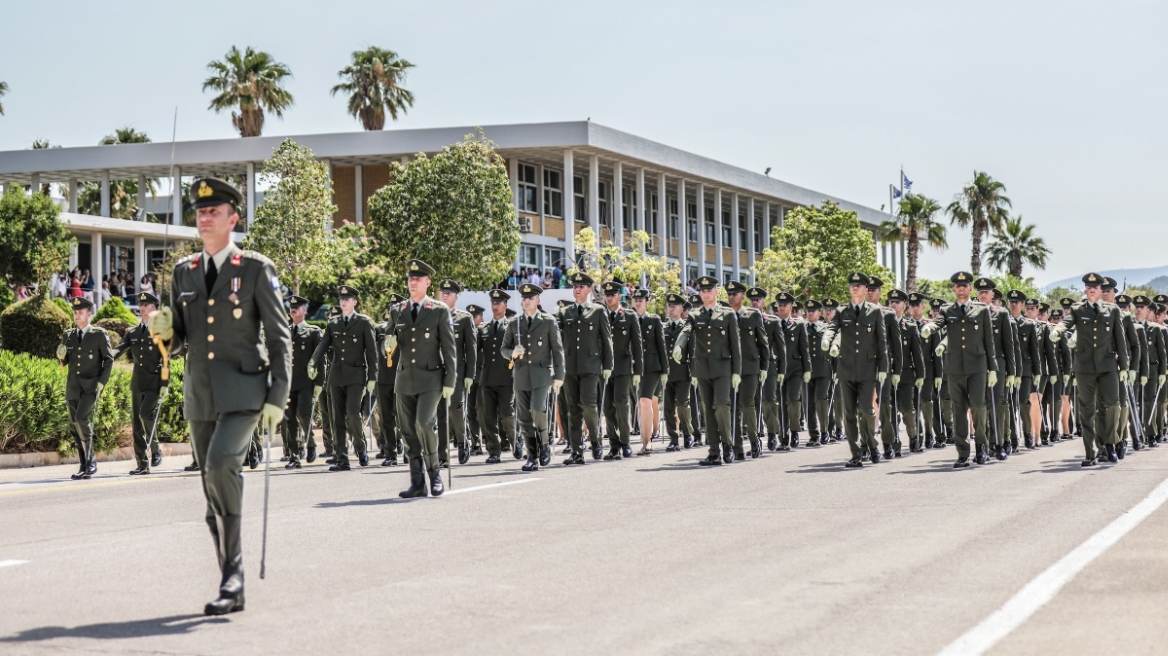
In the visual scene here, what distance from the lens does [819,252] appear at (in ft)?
221

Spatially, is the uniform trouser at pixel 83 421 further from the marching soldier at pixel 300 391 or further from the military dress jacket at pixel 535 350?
the military dress jacket at pixel 535 350

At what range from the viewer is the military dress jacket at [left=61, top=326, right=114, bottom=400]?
17578 mm

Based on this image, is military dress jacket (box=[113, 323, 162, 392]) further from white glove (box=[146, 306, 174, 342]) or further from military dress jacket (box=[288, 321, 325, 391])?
white glove (box=[146, 306, 174, 342])

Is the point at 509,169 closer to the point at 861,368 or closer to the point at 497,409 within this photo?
the point at 497,409

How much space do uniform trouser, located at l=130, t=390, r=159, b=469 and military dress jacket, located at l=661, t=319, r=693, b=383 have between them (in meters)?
6.74

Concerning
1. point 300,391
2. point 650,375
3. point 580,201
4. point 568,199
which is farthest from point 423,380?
point 580,201

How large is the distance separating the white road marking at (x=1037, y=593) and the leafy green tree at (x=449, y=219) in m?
35.7

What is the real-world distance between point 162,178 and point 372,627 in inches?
2518

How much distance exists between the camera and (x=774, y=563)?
27.4 ft

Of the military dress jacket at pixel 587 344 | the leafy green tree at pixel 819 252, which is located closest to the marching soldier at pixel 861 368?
the military dress jacket at pixel 587 344

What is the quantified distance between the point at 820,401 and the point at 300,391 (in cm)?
879

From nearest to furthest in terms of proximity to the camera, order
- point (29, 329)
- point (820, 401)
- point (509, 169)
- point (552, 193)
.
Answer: point (820, 401)
point (29, 329)
point (509, 169)
point (552, 193)

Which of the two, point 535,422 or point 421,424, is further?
point 535,422

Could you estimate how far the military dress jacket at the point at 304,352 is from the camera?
60.2 feet
